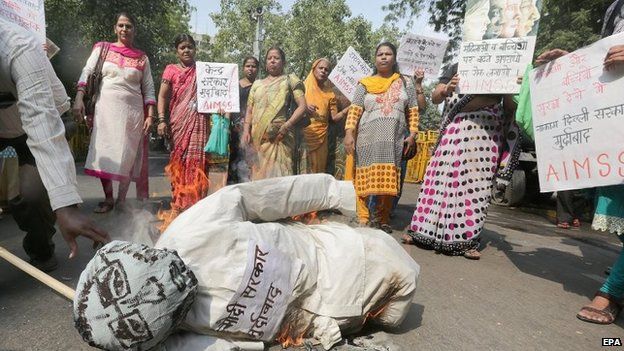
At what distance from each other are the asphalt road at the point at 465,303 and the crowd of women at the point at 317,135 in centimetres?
51

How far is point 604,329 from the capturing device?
8.61 feet

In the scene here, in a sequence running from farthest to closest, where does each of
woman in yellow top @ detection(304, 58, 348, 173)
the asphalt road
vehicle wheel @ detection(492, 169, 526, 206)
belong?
1. vehicle wheel @ detection(492, 169, 526, 206)
2. woman in yellow top @ detection(304, 58, 348, 173)
3. the asphalt road

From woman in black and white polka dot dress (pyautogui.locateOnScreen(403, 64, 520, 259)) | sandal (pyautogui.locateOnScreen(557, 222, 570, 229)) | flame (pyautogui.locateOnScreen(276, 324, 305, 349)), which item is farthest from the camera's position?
sandal (pyautogui.locateOnScreen(557, 222, 570, 229))

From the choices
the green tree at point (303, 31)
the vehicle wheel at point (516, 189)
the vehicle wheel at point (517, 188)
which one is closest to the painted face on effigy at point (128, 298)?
the vehicle wheel at point (516, 189)

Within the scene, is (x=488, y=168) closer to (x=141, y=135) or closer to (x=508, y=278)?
(x=508, y=278)

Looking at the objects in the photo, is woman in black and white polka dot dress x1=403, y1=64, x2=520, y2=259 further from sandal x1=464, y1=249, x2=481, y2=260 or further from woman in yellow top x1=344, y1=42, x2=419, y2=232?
woman in yellow top x1=344, y1=42, x2=419, y2=232

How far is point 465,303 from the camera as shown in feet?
9.39

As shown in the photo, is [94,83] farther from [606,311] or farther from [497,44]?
[606,311]

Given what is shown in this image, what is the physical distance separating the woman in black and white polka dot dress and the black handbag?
3.37 metres

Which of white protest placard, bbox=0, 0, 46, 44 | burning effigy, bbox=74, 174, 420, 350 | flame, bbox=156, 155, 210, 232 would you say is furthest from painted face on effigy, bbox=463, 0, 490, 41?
white protest placard, bbox=0, 0, 46, 44

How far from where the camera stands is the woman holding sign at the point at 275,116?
15.7 ft

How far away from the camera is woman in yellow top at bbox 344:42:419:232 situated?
14.2ft

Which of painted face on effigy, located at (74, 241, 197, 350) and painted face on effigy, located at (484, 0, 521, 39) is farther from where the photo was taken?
painted face on effigy, located at (484, 0, 521, 39)

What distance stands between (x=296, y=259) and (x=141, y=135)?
11.5 feet
